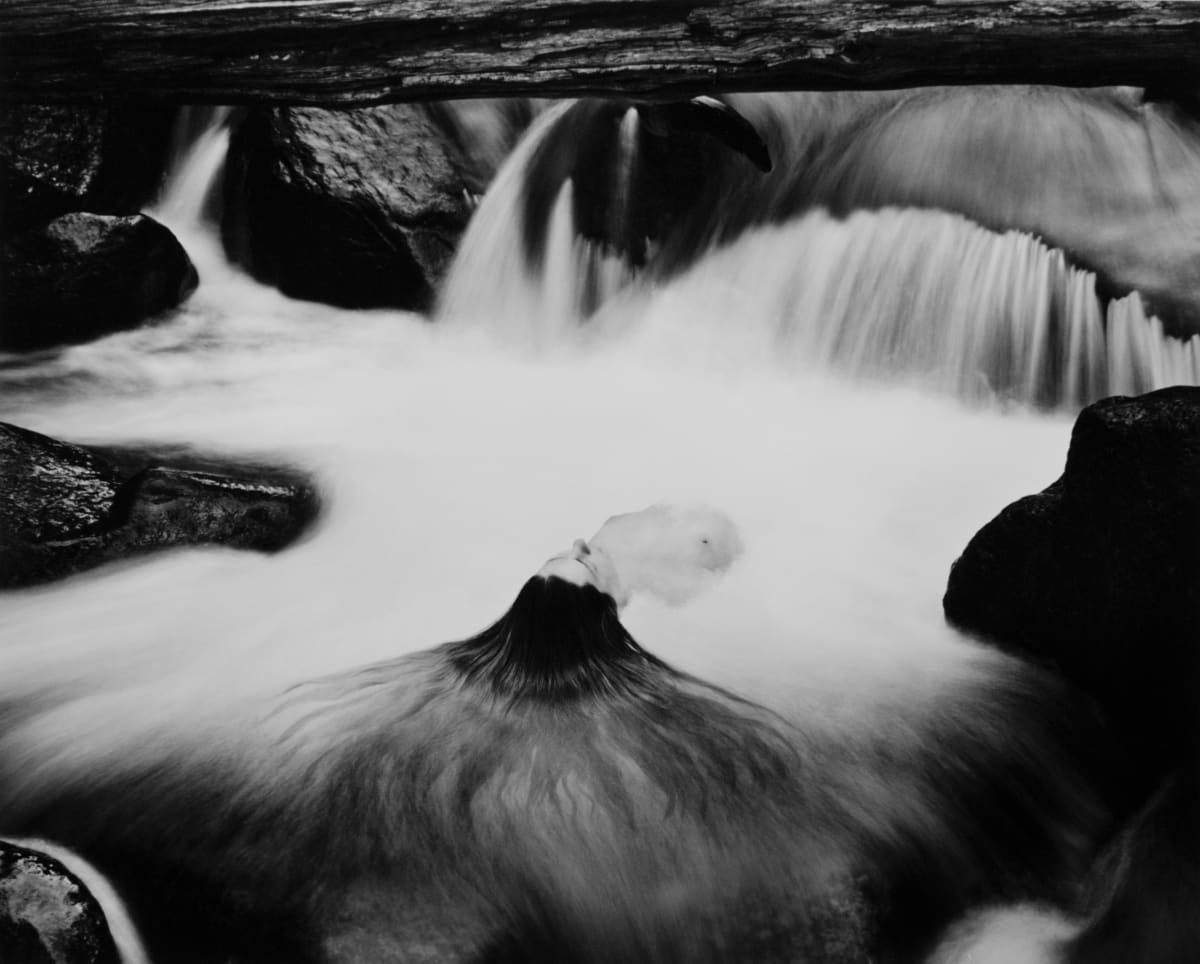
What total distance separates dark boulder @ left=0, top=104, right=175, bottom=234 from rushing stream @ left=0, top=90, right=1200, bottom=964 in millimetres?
127

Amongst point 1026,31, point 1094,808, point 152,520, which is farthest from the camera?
point 1026,31

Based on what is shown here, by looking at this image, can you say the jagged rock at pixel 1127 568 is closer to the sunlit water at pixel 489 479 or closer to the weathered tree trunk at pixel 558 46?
the sunlit water at pixel 489 479

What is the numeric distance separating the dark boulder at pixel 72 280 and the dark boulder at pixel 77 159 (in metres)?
0.08

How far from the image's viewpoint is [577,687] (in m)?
1.19

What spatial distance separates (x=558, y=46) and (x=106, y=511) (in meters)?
1.09

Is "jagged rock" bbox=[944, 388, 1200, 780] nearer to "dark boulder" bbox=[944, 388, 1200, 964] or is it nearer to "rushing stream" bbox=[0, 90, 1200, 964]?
"dark boulder" bbox=[944, 388, 1200, 964]

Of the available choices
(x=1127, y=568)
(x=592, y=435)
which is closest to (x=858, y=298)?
(x=592, y=435)

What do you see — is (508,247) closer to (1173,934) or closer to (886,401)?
(886,401)

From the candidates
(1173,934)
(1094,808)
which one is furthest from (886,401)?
(1173,934)

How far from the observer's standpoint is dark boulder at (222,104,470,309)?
2084 mm

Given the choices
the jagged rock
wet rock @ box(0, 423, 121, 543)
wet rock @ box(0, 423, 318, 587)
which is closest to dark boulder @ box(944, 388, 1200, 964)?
the jagged rock

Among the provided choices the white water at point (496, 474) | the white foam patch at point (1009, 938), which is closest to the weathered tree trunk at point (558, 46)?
the white water at point (496, 474)

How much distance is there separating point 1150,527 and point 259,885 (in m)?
→ 0.82

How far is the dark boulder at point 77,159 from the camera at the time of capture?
207cm
